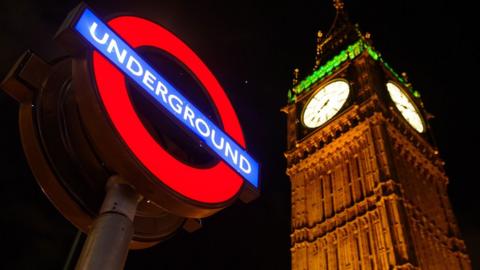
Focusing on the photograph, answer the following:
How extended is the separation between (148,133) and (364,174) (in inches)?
1161

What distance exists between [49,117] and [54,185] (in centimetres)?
55

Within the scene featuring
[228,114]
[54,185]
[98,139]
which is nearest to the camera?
[98,139]

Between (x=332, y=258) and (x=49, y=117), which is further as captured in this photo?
(x=332, y=258)

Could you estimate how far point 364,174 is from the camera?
1254 inches

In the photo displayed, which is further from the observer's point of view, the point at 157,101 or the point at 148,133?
the point at 157,101

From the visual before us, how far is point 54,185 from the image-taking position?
391 cm

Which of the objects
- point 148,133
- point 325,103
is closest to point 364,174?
point 325,103

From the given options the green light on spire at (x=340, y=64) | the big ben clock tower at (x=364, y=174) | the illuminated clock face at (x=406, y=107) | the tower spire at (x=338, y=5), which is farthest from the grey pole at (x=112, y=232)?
the tower spire at (x=338, y=5)

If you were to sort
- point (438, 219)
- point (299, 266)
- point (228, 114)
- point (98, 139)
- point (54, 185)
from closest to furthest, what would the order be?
point (98, 139), point (54, 185), point (228, 114), point (299, 266), point (438, 219)

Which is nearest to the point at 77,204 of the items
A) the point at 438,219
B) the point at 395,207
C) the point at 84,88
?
the point at 84,88

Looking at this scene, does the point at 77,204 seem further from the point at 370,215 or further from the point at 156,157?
the point at 370,215

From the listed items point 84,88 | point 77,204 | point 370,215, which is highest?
point 370,215

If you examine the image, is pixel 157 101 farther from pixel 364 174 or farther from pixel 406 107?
pixel 406 107

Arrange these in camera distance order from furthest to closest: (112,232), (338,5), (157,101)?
(338,5), (157,101), (112,232)
